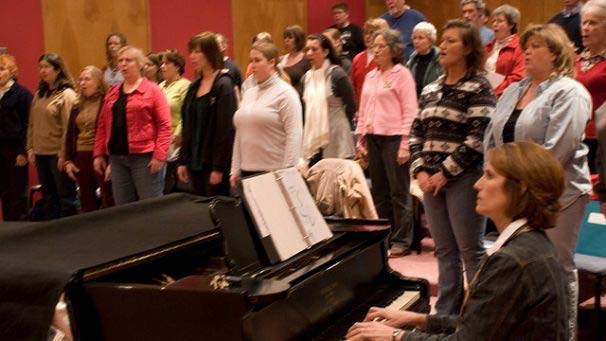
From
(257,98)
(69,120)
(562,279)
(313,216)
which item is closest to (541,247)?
(562,279)

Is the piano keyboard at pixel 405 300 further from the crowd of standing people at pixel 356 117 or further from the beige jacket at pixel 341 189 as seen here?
the beige jacket at pixel 341 189

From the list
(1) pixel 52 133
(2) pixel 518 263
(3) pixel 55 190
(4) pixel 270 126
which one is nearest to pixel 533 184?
(2) pixel 518 263

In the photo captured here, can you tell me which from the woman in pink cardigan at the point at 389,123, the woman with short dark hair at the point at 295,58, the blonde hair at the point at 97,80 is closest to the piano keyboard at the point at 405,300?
the woman in pink cardigan at the point at 389,123

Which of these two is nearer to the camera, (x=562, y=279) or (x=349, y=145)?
(x=562, y=279)

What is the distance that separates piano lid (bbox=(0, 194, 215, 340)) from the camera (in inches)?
82.5

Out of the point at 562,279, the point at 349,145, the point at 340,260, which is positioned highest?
the point at 562,279

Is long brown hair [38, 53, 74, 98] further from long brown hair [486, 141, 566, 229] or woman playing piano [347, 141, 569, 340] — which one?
long brown hair [486, 141, 566, 229]

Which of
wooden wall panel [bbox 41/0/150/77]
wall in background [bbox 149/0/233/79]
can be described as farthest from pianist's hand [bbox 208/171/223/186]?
wall in background [bbox 149/0/233/79]

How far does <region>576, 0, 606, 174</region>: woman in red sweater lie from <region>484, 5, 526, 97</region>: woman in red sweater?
3.25 ft

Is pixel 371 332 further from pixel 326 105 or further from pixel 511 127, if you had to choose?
pixel 326 105

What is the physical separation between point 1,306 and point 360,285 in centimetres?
119

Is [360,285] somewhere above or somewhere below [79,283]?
below

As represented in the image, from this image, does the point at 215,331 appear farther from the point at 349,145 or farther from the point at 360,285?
the point at 349,145

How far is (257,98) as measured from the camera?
175 inches
